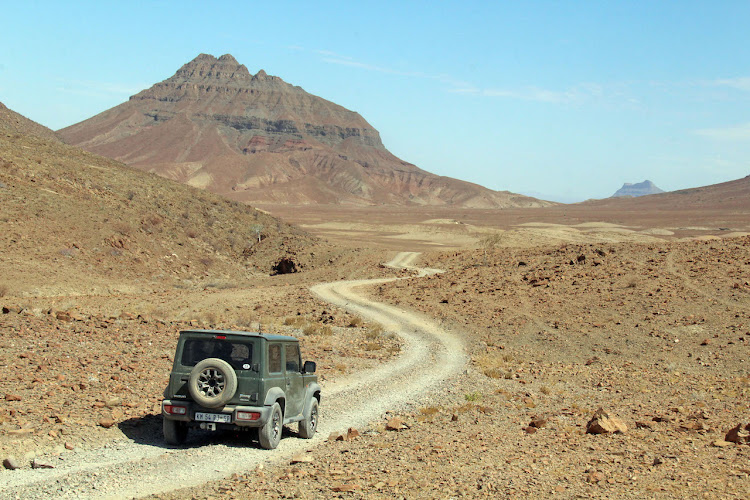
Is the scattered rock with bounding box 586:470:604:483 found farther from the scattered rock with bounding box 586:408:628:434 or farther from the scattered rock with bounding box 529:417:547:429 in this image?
the scattered rock with bounding box 529:417:547:429

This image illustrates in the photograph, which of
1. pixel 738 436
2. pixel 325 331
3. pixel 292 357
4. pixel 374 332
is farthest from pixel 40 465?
pixel 374 332

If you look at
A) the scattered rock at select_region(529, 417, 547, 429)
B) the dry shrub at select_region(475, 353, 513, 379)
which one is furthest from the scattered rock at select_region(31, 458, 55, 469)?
the dry shrub at select_region(475, 353, 513, 379)

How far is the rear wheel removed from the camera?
9711mm

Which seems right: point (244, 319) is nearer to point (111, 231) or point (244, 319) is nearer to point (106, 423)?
point (106, 423)

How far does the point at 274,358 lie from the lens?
10070 mm

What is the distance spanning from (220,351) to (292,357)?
1436mm

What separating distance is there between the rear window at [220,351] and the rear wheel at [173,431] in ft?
2.89

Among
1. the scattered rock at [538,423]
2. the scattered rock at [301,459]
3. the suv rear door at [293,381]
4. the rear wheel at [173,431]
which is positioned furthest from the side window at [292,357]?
the scattered rock at [538,423]

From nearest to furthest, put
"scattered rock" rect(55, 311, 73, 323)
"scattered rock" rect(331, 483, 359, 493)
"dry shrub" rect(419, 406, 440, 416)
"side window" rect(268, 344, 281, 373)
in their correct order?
1. "scattered rock" rect(331, 483, 359, 493)
2. "side window" rect(268, 344, 281, 373)
3. "dry shrub" rect(419, 406, 440, 416)
4. "scattered rock" rect(55, 311, 73, 323)

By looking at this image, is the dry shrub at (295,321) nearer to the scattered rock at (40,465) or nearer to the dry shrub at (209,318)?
the dry shrub at (209,318)

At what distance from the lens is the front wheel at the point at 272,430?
959 centimetres

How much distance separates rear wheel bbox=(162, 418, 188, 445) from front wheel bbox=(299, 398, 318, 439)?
1931 millimetres

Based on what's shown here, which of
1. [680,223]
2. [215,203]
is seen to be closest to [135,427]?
[215,203]

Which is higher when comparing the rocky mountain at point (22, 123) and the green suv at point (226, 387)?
the rocky mountain at point (22, 123)
